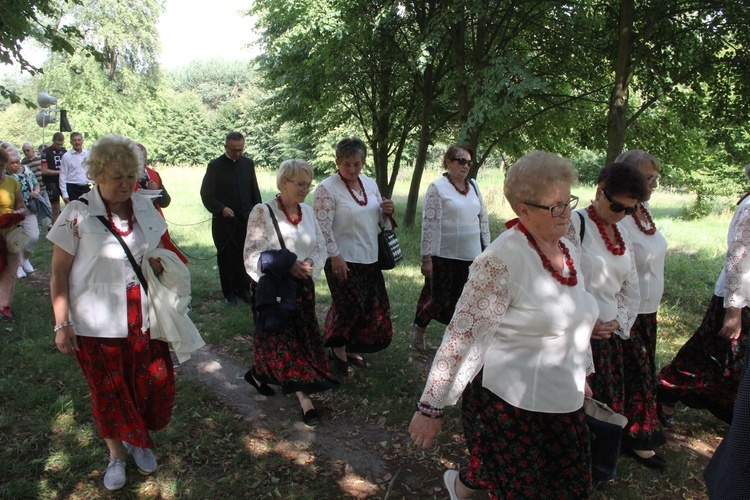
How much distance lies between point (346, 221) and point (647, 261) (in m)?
2.26

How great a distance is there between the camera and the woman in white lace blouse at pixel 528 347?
2.20 metres

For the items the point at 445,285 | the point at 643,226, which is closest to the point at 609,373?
the point at 643,226

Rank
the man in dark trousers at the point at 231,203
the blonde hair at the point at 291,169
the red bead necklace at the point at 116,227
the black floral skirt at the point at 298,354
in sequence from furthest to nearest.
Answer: the man in dark trousers at the point at 231,203 < the black floral skirt at the point at 298,354 < the blonde hair at the point at 291,169 < the red bead necklace at the point at 116,227

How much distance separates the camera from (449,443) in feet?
12.4

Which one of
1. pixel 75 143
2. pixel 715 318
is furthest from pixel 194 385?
pixel 75 143

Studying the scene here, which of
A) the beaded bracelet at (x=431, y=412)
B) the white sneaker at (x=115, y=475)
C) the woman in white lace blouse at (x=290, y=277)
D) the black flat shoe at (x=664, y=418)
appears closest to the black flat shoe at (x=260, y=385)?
the woman in white lace blouse at (x=290, y=277)

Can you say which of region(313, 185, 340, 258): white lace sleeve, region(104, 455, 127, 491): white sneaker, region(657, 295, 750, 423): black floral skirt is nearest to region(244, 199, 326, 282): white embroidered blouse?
region(313, 185, 340, 258): white lace sleeve

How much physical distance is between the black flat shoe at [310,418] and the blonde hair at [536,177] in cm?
245

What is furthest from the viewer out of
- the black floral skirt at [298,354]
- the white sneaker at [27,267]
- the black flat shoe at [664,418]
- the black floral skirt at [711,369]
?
the white sneaker at [27,267]

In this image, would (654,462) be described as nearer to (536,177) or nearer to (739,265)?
(739,265)

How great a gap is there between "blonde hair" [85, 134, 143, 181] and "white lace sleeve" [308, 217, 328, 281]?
150 cm

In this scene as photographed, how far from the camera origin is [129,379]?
10.3ft

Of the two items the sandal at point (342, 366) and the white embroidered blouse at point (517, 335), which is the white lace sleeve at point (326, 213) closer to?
the sandal at point (342, 366)

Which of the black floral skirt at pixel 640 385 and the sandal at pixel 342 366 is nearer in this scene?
the black floral skirt at pixel 640 385
